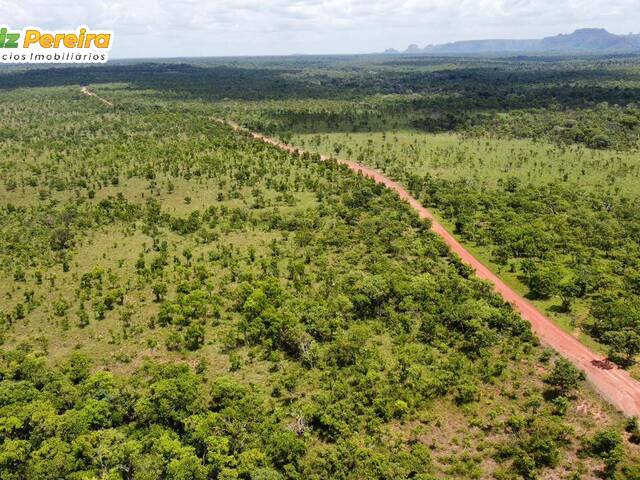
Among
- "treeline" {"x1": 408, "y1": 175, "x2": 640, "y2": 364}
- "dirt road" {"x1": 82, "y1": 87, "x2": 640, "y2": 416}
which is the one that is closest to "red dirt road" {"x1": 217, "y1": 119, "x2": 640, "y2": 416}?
"dirt road" {"x1": 82, "y1": 87, "x2": 640, "y2": 416}

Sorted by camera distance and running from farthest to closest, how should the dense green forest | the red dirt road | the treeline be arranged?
1. the treeline
2. the red dirt road
3. the dense green forest

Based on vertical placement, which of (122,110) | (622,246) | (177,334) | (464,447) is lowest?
(464,447)

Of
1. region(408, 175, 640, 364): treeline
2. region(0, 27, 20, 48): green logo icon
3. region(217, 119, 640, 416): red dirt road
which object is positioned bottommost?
region(217, 119, 640, 416): red dirt road

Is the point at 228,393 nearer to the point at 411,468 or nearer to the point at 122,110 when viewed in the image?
the point at 411,468

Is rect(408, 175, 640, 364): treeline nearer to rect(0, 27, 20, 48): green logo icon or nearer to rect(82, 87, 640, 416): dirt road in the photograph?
rect(82, 87, 640, 416): dirt road

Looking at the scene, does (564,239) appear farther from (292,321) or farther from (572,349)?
(292,321)

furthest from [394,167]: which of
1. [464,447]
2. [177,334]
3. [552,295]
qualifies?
[464,447]

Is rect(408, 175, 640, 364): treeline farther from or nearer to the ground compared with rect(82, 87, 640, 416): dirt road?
farther from the ground

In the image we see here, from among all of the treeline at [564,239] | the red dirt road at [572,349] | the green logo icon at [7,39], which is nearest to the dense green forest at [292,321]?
the treeline at [564,239]

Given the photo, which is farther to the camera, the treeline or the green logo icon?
the green logo icon
